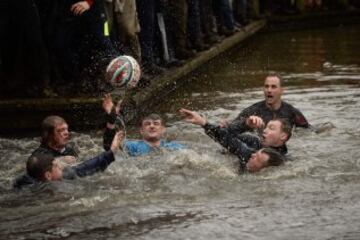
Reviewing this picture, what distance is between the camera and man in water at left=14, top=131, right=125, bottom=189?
8.48 metres

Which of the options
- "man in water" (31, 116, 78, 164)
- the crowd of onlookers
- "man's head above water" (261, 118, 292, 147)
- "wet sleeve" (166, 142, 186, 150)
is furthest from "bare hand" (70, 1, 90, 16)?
"man's head above water" (261, 118, 292, 147)

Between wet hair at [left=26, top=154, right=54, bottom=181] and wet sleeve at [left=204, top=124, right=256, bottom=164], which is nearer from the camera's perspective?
wet hair at [left=26, top=154, right=54, bottom=181]

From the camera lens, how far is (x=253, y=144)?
1028 centimetres

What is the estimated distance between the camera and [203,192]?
332 inches

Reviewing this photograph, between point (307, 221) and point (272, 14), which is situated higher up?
point (272, 14)

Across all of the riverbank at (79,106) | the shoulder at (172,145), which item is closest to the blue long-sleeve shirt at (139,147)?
the shoulder at (172,145)

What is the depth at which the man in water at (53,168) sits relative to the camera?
8484 mm

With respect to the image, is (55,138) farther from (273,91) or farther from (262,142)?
(273,91)

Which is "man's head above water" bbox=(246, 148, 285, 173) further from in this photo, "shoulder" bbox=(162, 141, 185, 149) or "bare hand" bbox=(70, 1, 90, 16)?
"bare hand" bbox=(70, 1, 90, 16)

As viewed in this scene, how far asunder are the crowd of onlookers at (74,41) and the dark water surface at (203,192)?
1000mm

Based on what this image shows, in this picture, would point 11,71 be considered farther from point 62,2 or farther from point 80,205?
point 80,205

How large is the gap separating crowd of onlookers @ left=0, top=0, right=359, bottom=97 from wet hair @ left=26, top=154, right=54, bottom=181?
10.1ft

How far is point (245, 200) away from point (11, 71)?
195 inches

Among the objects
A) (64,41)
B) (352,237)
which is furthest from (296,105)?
(352,237)
